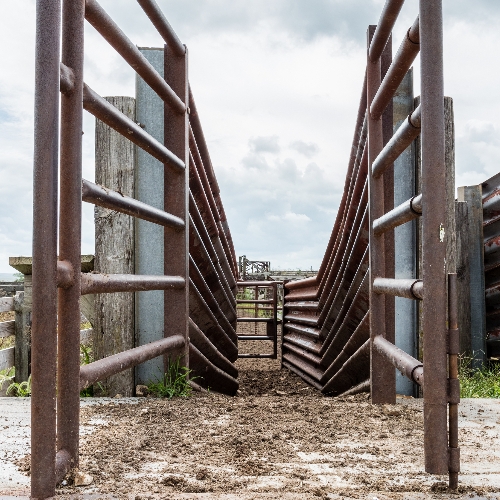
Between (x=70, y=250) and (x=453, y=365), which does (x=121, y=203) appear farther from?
(x=453, y=365)

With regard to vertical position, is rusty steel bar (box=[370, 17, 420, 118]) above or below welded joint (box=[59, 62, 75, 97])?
above

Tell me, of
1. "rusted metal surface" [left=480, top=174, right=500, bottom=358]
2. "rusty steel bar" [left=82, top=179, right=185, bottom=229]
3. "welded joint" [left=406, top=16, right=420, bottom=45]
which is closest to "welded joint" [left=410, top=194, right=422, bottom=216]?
"welded joint" [left=406, top=16, right=420, bottom=45]

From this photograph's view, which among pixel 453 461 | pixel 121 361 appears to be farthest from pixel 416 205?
pixel 121 361

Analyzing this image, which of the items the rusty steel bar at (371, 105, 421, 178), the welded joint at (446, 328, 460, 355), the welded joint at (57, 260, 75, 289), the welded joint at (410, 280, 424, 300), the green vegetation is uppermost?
the rusty steel bar at (371, 105, 421, 178)

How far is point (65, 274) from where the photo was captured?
1463 millimetres

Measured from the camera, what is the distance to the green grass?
3650 mm

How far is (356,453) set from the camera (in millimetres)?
1634

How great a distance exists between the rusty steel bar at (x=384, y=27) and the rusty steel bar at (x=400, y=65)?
24 centimetres

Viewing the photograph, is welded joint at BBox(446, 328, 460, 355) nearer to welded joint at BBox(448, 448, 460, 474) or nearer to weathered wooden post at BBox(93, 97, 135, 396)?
welded joint at BBox(448, 448, 460, 474)

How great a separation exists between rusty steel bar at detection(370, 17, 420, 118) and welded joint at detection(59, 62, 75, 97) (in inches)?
40.7

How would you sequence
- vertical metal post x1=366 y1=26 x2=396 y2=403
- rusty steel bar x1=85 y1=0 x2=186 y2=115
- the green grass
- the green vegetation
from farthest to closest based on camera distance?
the green grass < the green vegetation < vertical metal post x1=366 y1=26 x2=396 y2=403 < rusty steel bar x1=85 y1=0 x2=186 y2=115

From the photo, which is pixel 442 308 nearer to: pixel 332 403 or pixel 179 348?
pixel 332 403

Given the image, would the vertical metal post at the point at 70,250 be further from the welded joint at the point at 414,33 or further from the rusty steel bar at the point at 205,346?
the rusty steel bar at the point at 205,346

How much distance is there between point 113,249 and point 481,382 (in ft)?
9.44
